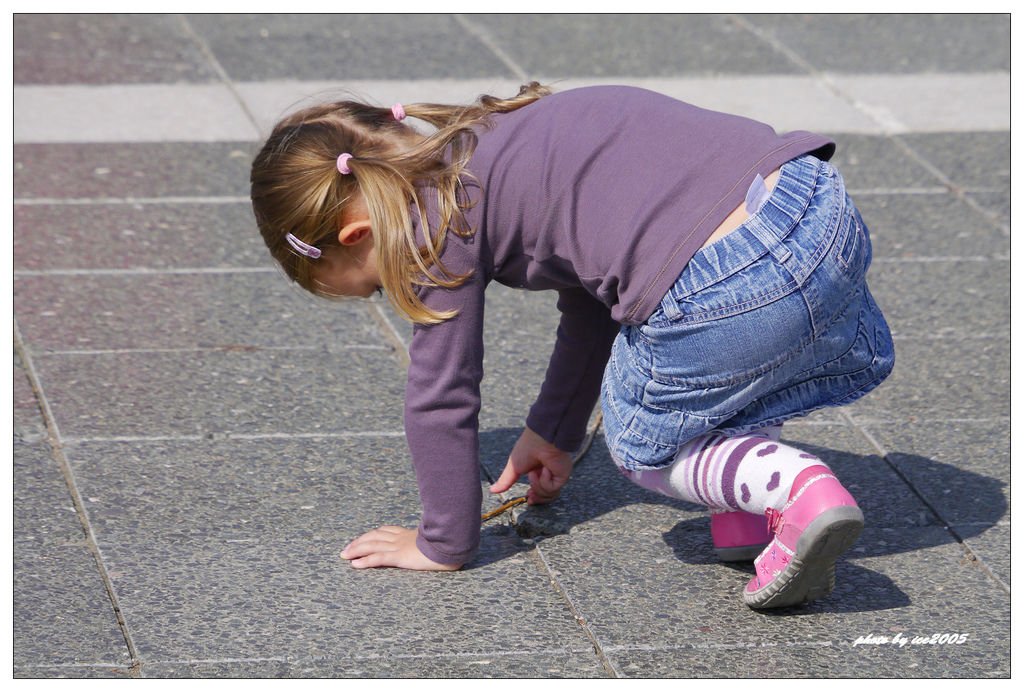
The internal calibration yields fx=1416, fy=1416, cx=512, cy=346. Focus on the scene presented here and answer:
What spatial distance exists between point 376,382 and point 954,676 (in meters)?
1.71

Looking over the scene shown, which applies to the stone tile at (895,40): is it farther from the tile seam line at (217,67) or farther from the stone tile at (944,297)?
the tile seam line at (217,67)

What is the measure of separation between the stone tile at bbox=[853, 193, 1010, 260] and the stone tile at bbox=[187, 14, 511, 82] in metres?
2.03

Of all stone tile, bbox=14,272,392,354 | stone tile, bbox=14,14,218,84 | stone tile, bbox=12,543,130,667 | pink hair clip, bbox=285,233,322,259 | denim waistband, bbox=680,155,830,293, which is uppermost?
denim waistband, bbox=680,155,830,293

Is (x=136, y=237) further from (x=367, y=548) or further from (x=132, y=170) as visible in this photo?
(x=367, y=548)

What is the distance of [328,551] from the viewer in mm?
2895

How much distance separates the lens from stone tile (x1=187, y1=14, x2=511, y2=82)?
6316 mm

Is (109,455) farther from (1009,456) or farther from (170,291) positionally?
(1009,456)

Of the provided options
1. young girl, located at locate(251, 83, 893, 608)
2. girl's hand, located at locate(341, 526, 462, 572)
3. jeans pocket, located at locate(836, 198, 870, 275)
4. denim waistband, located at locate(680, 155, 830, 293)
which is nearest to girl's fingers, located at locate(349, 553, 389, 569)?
girl's hand, located at locate(341, 526, 462, 572)

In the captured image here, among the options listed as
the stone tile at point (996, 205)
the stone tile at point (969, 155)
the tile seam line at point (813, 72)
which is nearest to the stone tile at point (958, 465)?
the stone tile at point (996, 205)

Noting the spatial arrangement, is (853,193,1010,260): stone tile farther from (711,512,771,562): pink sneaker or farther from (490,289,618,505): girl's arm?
(711,512,771,562): pink sneaker

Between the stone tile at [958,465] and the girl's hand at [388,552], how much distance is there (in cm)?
113

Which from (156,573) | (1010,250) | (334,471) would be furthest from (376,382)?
(1010,250)

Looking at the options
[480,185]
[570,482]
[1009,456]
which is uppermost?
[480,185]

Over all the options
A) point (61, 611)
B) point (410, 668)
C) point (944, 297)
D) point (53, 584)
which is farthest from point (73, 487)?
point (944, 297)
